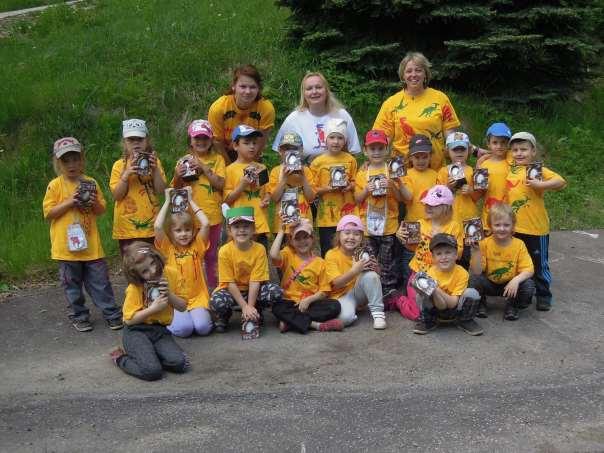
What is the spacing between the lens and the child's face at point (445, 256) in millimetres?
5676

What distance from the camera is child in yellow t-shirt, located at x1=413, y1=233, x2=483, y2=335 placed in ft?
18.6

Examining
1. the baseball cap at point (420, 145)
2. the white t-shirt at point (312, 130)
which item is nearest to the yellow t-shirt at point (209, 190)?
the white t-shirt at point (312, 130)

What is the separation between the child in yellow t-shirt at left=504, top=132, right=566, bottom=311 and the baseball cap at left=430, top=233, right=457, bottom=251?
3.02 feet

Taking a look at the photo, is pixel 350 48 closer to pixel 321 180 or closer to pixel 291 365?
pixel 321 180

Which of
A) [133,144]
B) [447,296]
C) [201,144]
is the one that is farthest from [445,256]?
[133,144]

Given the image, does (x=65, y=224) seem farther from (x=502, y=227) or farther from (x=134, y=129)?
(x=502, y=227)

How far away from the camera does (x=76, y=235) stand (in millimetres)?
5906

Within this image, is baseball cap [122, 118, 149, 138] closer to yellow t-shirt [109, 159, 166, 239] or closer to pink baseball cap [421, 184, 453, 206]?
yellow t-shirt [109, 159, 166, 239]

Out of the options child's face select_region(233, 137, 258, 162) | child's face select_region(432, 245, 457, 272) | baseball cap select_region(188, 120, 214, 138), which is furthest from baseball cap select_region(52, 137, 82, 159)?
child's face select_region(432, 245, 457, 272)

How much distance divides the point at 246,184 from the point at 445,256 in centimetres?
177

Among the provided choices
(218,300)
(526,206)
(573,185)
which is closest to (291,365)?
(218,300)

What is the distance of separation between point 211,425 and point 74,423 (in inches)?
33.1

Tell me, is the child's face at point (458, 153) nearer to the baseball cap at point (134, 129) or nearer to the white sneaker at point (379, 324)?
the white sneaker at point (379, 324)

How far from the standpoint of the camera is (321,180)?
21.0 feet
